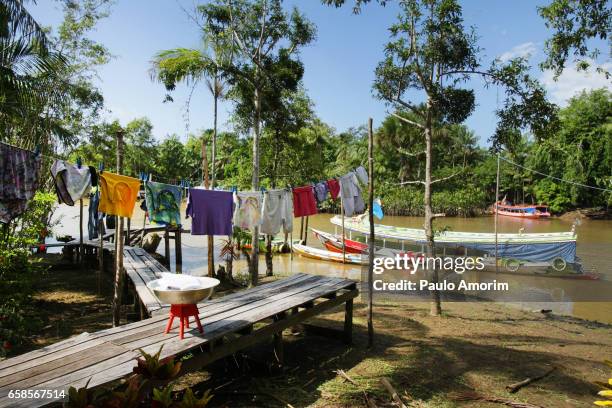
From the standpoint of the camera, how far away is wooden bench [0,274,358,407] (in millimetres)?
3016

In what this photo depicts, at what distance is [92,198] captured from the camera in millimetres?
8680

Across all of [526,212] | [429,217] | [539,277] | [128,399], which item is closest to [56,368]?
[128,399]

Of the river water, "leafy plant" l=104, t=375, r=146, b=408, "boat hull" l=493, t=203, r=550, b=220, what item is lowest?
the river water

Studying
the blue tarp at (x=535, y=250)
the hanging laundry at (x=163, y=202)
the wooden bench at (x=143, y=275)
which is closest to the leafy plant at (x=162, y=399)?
the wooden bench at (x=143, y=275)

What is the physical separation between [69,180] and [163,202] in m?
1.84

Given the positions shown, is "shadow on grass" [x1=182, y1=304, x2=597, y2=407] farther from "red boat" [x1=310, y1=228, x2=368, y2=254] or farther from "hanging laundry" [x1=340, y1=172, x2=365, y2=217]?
"red boat" [x1=310, y1=228, x2=368, y2=254]

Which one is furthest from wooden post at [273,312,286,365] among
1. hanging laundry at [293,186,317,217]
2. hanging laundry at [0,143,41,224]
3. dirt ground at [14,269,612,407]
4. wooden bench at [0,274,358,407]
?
hanging laundry at [293,186,317,217]

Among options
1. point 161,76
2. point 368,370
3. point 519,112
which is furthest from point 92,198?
point 519,112

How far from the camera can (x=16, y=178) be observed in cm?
521

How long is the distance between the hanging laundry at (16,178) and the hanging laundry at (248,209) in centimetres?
344

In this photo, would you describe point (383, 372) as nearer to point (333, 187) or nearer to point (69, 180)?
point (333, 187)

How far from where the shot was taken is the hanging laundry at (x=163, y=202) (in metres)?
7.02

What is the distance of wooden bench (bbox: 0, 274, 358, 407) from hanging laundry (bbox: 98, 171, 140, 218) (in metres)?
2.10

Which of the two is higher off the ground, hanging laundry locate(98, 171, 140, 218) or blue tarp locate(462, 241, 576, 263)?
hanging laundry locate(98, 171, 140, 218)
